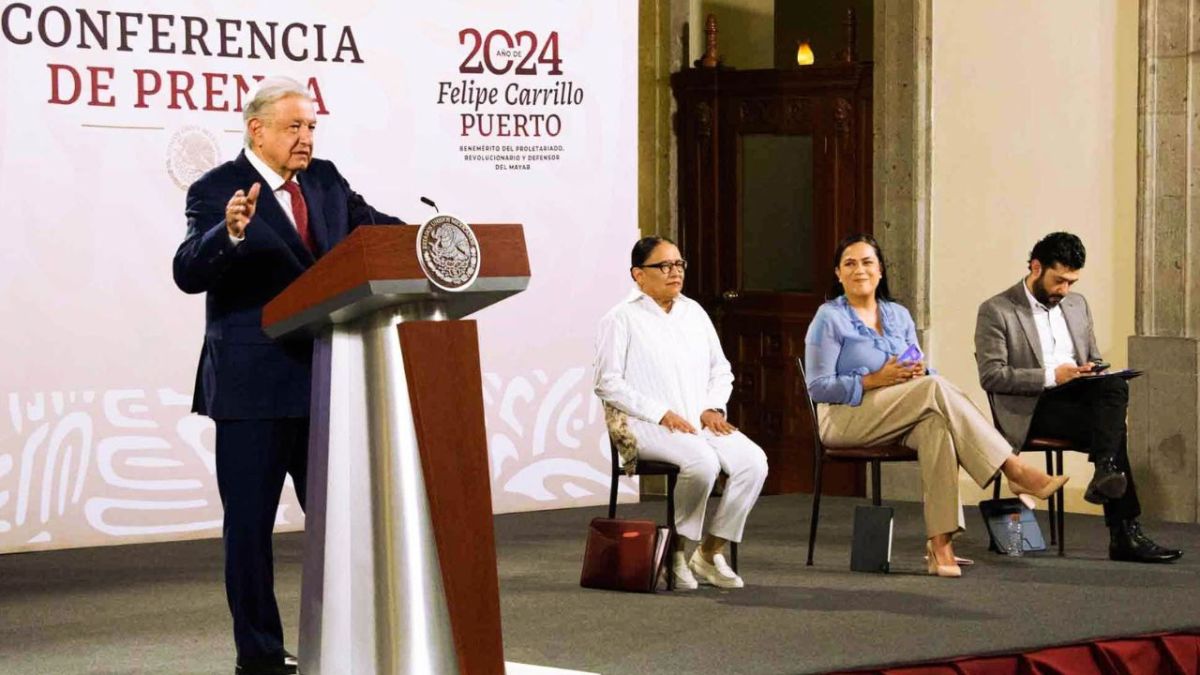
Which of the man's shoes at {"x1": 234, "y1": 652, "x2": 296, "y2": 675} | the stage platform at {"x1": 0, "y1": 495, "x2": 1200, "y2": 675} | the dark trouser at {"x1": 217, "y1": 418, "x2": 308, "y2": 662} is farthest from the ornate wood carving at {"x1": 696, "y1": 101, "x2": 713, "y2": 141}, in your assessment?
the man's shoes at {"x1": 234, "y1": 652, "x2": 296, "y2": 675}

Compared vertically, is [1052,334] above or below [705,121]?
below

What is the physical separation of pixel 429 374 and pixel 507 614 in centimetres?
200

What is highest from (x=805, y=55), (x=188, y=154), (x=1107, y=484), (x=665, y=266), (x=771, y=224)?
(x=805, y=55)

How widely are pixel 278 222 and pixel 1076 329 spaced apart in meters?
3.57

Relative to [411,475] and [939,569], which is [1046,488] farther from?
[411,475]

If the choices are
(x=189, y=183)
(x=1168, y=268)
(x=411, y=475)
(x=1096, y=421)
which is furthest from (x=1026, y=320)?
(x=411, y=475)

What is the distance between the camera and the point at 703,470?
18.3 ft

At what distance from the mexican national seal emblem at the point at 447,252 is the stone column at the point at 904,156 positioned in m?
4.82

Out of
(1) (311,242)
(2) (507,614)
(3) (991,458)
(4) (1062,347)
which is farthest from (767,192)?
(1) (311,242)

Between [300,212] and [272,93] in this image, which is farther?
[300,212]

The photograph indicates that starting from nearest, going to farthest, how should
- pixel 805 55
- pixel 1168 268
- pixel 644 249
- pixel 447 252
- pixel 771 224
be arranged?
pixel 447 252 < pixel 644 249 < pixel 1168 268 < pixel 805 55 < pixel 771 224

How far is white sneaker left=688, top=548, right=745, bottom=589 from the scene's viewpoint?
5.75 metres

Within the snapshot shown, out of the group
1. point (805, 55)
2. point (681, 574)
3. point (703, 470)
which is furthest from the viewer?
point (805, 55)

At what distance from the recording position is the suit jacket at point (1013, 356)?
252 inches
